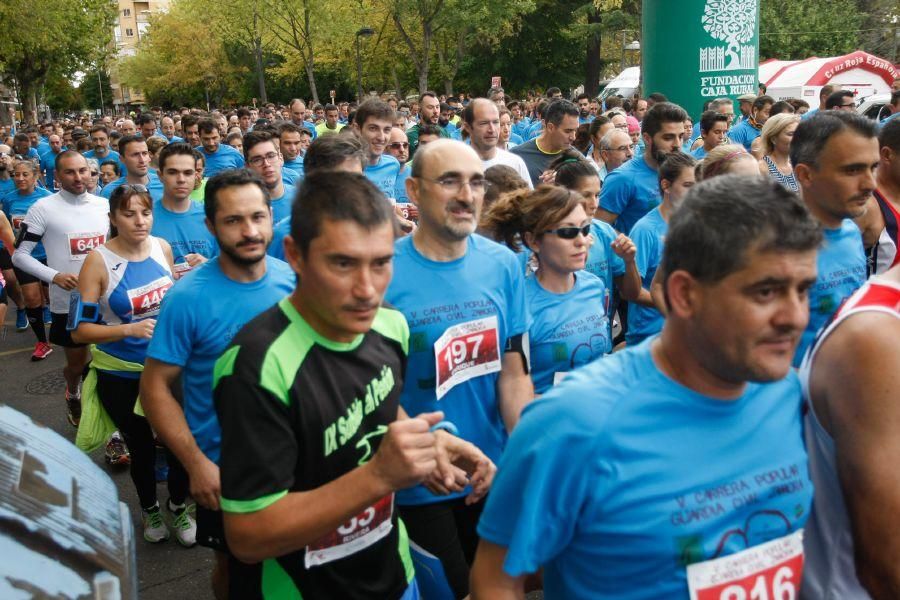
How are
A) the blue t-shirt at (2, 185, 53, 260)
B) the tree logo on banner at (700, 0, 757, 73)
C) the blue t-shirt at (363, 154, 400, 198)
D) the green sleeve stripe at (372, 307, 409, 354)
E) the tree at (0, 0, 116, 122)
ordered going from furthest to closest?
the tree at (0, 0, 116, 122)
the tree logo on banner at (700, 0, 757, 73)
the blue t-shirt at (2, 185, 53, 260)
the blue t-shirt at (363, 154, 400, 198)
the green sleeve stripe at (372, 307, 409, 354)

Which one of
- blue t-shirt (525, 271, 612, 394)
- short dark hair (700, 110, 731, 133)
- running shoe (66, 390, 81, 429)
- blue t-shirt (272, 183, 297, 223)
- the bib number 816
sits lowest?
running shoe (66, 390, 81, 429)

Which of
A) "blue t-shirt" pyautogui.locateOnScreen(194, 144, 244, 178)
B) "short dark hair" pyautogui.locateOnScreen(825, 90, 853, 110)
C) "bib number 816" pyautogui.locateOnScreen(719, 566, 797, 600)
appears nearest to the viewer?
"bib number 816" pyautogui.locateOnScreen(719, 566, 797, 600)

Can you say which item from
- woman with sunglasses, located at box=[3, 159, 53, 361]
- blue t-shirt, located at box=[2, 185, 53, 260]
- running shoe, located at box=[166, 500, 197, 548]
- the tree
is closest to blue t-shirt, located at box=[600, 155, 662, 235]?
running shoe, located at box=[166, 500, 197, 548]

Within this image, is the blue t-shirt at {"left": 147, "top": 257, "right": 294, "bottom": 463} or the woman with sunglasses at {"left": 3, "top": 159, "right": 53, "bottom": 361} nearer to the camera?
the blue t-shirt at {"left": 147, "top": 257, "right": 294, "bottom": 463}

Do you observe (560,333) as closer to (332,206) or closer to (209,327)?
(209,327)

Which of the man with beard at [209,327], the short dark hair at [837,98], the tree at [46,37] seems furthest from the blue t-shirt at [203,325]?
the tree at [46,37]

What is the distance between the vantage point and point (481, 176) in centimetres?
336

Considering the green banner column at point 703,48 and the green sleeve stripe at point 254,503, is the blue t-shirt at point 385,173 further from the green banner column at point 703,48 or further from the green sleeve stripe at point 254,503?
the green banner column at point 703,48

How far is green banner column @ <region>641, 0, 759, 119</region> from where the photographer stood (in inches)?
540

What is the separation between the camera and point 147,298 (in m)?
4.64

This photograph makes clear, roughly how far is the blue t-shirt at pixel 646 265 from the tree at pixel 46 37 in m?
31.0

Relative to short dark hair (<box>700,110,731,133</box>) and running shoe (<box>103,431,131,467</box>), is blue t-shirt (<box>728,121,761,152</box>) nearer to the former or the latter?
short dark hair (<box>700,110,731,133</box>)

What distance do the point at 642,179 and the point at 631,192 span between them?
0.13 m

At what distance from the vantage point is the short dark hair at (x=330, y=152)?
14.9 feet
